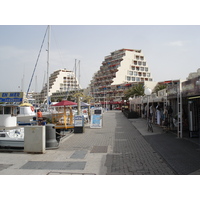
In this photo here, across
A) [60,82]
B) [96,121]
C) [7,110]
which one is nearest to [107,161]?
[96,121]

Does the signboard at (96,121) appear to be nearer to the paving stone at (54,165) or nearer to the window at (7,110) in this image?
the window at (7,110)

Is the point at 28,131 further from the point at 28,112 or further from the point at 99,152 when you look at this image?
the point at 28,112

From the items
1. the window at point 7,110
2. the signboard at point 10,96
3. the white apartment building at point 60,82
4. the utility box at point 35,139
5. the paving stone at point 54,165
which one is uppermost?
the white apartment building at point 60,82

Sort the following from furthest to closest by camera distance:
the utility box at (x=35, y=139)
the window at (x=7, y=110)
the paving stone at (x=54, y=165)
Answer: the window at (x=7, y=110), the utility box at (x=35, y=139), the paving stone at (x=54, y=165)

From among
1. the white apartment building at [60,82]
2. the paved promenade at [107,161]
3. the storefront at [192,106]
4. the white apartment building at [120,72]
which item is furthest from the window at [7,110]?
the white apartment building at [60,82]

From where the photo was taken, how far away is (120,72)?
98000 mm

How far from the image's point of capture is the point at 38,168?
20.8 ft

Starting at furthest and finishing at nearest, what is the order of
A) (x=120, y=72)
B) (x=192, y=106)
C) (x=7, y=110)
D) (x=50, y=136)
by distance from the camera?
(x=120, y=72) < (x=7, y=110) < (x=192, y=106) < (x=50, y=136)

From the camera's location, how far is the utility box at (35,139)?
27.4ft

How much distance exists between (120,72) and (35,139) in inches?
3602

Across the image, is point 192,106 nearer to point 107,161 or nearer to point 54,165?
point 107,161

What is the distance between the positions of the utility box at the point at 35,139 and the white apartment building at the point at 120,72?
84064 millimetres

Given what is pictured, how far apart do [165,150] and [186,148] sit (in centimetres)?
93
